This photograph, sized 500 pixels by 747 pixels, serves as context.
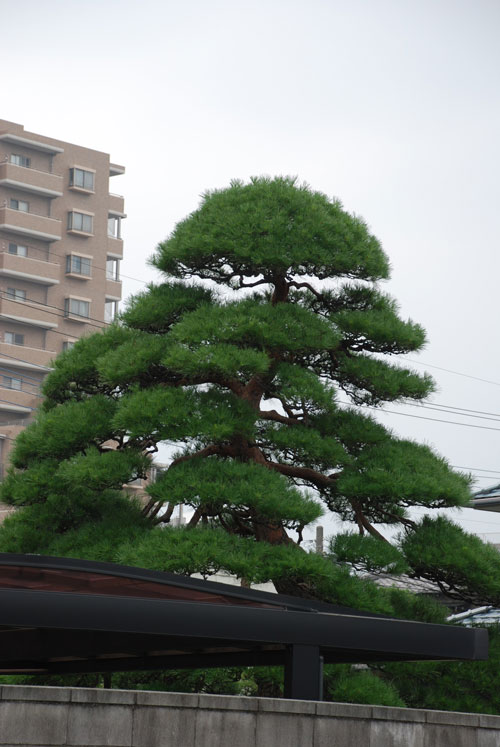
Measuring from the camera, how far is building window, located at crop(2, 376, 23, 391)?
48.2 meters

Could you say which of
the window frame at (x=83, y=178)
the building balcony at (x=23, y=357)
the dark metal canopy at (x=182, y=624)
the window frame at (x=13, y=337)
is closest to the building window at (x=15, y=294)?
the window frame at (x=13, y=337)

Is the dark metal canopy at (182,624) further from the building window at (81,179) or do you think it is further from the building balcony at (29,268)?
the building window at (81,179)

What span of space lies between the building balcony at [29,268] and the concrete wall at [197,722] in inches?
1695

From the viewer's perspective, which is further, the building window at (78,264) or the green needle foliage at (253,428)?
the building window at (78,264)

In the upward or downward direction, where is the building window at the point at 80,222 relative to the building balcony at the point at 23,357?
upward

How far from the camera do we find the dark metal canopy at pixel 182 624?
5430 millimetres

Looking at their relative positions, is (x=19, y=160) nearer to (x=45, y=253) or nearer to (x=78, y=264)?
(x=45, y=253)

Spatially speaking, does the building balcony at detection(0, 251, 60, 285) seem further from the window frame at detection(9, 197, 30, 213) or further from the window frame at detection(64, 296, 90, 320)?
the window frame at detection(9, 197, 30, 213)

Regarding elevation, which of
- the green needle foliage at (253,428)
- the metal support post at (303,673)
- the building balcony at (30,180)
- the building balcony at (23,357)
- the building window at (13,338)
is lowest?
the metal support post at (303,673)

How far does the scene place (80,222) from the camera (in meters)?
51.2

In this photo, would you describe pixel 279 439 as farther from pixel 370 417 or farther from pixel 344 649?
pixel 344 649

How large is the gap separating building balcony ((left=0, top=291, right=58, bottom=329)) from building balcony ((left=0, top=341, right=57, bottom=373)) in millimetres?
1330

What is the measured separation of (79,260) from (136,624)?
1831 inches

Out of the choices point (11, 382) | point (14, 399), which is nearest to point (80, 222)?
point (11, 382)
